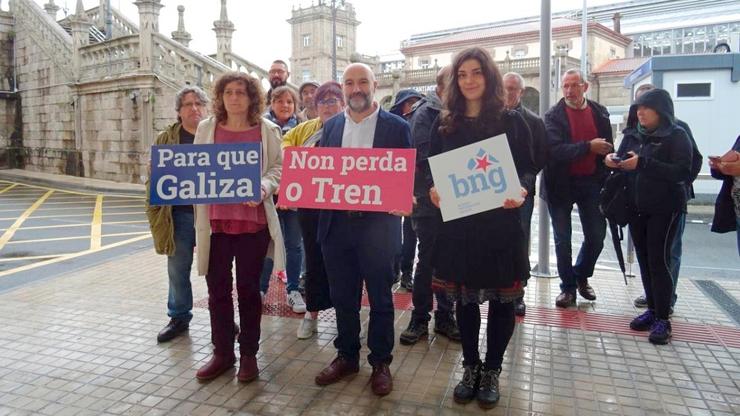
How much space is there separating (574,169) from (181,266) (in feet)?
11.8

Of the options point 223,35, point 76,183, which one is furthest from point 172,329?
point 223,35

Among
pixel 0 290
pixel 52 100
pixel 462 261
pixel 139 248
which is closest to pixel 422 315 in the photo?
pixel 462 261

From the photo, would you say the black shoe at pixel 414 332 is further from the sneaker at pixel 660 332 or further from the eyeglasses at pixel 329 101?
the eyeglasses at pixel 329 101

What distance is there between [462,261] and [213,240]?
174 centimetres

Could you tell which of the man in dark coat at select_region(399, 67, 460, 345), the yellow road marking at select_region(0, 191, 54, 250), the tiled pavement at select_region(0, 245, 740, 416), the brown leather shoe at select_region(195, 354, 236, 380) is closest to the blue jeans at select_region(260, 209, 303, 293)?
the tiled pavement at select_region(0, 245, 740, 416)

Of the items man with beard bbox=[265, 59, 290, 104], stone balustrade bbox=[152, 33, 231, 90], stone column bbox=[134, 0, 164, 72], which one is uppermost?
stone column bbox=[134, 0, 164, 72]

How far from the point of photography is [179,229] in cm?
471

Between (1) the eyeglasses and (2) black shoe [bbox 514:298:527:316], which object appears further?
(2) black shoe [bbox 514:298:527:316]

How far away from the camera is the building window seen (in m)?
12.0

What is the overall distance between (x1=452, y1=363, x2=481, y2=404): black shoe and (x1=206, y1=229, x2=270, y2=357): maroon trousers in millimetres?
1425

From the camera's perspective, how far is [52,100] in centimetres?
2120

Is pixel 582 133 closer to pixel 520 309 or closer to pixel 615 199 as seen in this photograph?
pixel 615 199

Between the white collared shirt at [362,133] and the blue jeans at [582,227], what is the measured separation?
242 cm

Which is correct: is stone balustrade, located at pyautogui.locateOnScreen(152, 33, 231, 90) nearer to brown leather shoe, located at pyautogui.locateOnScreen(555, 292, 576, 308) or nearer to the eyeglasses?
the eyeglasses
